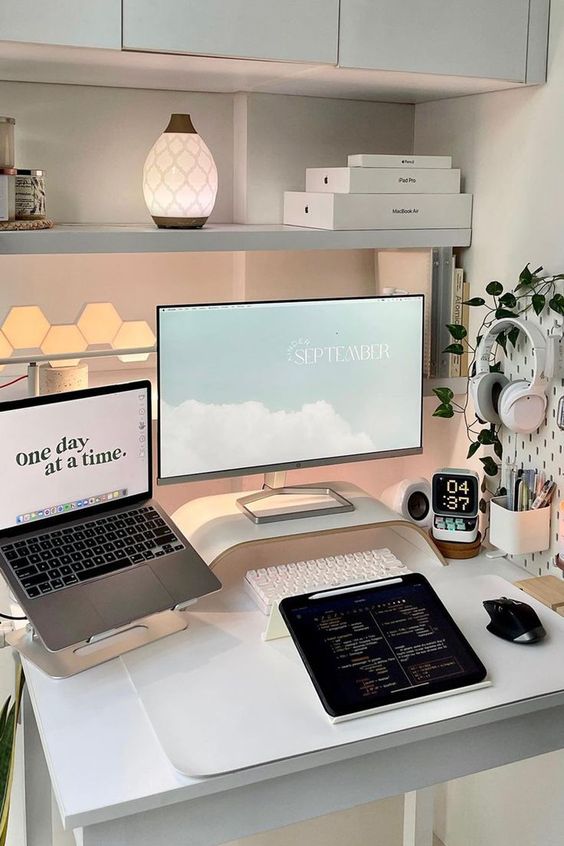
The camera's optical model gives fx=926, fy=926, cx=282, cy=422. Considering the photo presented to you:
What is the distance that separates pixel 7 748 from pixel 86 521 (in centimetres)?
37

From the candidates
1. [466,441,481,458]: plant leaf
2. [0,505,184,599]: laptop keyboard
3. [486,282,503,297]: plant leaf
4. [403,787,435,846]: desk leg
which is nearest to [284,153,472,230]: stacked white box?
[486,282,503,297]: plant leaf

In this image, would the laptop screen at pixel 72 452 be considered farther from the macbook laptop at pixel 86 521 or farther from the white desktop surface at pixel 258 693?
the white desktop surface at pixel 258 693

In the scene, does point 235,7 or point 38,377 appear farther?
point 38,377

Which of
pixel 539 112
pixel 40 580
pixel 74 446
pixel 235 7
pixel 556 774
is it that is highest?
pixel 235 7

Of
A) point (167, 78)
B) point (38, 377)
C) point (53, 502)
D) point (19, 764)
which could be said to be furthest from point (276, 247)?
point (19, 764)

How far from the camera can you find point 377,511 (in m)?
1.78

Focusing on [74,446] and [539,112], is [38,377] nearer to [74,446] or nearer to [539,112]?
[74,446]

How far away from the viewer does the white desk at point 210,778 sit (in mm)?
1131

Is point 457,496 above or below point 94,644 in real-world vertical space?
above

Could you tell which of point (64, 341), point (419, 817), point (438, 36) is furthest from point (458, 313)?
point (419, 817)

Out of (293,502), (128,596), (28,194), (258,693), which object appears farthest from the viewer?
(293,502)

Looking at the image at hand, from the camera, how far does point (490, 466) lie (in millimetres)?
1854

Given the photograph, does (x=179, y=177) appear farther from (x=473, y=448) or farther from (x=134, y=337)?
(x=473, y=448)

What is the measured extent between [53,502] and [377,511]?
0.63m
